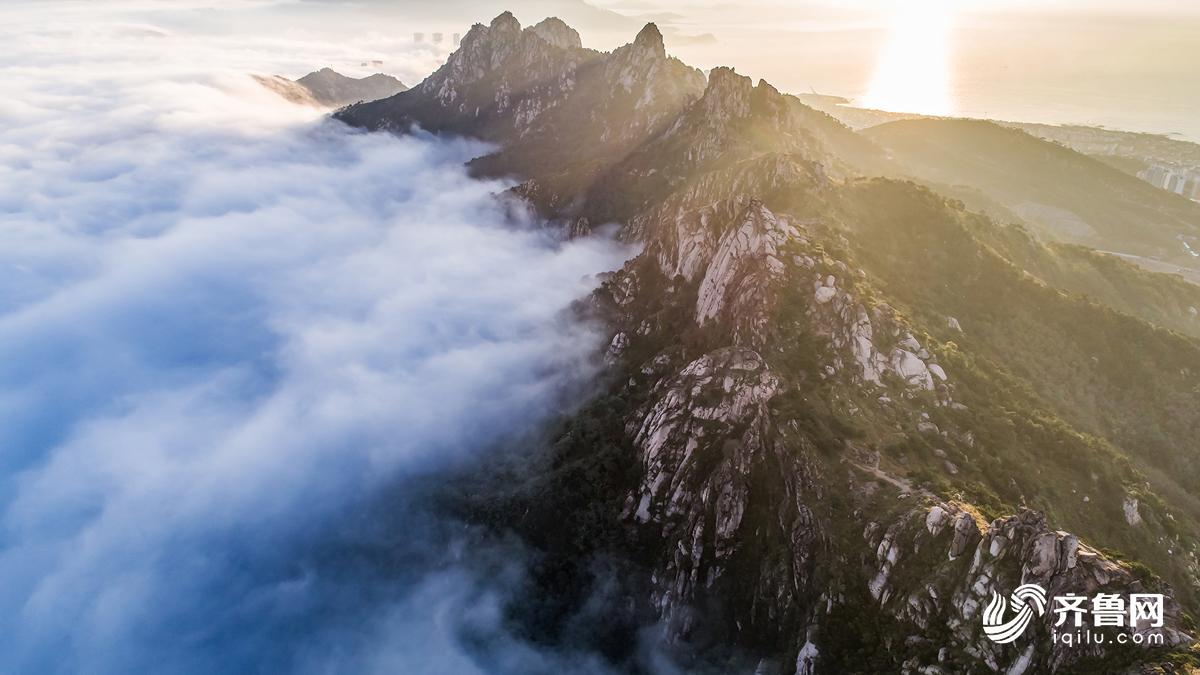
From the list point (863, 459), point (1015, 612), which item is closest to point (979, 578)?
point (1015, 612)

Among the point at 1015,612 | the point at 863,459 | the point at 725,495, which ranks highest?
the point at 863,459

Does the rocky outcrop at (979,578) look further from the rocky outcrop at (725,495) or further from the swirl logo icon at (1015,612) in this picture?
the rocky outcrop at (725,495)

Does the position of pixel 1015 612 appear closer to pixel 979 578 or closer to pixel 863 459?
pixel 979 578

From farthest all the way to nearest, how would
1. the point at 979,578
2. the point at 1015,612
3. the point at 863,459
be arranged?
the point at 863,459, the point at 979,578, the point at 1015,612

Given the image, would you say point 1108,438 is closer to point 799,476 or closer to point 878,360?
point 878,360

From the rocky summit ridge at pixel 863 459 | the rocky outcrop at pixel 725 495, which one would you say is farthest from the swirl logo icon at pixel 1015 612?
the rocky outcrop at pixel 725 495

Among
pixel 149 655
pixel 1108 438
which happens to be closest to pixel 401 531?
pixel 149 655
